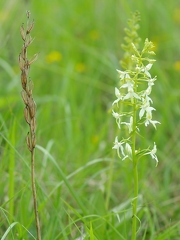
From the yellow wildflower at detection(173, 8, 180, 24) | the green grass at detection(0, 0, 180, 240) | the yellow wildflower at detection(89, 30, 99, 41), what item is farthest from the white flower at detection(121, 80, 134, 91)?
the yellow wildflower at detection(173, 8, 180, 24)

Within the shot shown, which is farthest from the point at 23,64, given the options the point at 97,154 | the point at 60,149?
the point at 97,154

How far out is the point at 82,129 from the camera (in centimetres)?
453

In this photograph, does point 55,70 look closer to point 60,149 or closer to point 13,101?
point 13,101

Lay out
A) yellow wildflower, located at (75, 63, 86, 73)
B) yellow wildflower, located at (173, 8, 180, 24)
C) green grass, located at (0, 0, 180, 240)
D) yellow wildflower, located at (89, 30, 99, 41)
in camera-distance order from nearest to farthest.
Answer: green grass, located at (0, 0, 180, 240) → yellow wildflower, located at (75, 63, 86, 73) → yellow wildflower, located at (89, 30, 99, 41) → yellow wildflower, located at (173, 8, 180, 24)

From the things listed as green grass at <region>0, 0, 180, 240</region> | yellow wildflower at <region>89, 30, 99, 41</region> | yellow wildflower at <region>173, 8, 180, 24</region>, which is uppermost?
yellow wildflower at <region>173, 8, 180, 24</region>

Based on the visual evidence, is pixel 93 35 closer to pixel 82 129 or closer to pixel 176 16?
pixel 176 16

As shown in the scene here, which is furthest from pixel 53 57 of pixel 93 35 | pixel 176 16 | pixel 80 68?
pixel 176 16

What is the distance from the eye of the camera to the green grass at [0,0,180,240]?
107 inches

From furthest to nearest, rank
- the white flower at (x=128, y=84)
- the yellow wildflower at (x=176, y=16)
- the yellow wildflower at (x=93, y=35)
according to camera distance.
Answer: the yellow wildflower at (x=176, y=16) < the yellow wildflower at (x=93, y=35) < the white flower at (x=128, y=84)

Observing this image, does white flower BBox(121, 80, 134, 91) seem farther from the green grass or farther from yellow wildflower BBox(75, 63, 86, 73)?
yellow wildflower BBox(75, 63, 86, 73)

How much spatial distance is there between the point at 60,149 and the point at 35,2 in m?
3.25

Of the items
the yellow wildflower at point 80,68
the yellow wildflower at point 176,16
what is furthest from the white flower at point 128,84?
the yellow wildflower at point 176,16

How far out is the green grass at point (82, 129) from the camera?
272 cm

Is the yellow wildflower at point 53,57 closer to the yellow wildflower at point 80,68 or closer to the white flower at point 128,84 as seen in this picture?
the yellow wildflower at point 80,68
